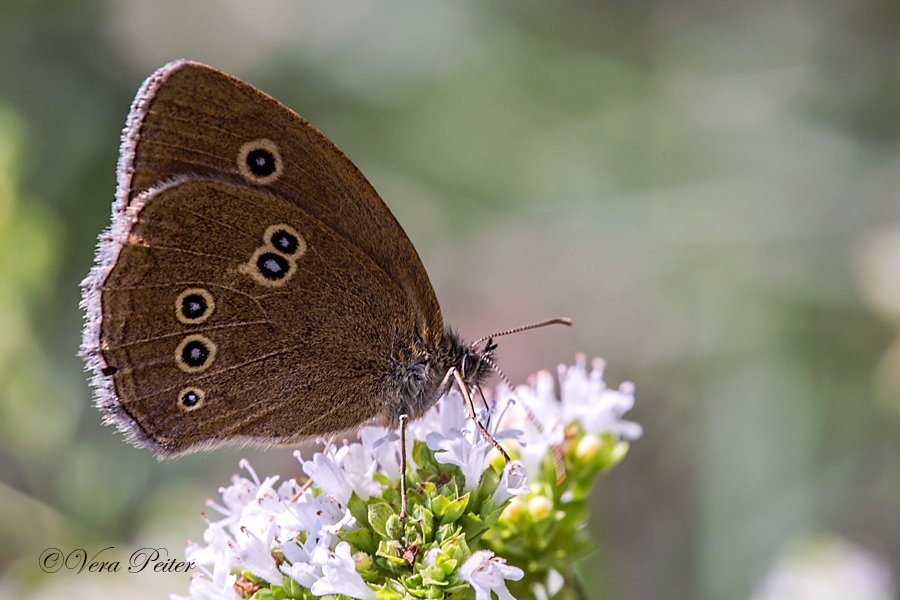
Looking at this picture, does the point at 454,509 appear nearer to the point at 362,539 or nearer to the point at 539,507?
the point at 362,539

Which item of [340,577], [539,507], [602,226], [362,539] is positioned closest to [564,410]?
[539,507]

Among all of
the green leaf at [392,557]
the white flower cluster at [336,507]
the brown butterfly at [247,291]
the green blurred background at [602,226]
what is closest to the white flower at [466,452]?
the white flower cluster at [336,507]

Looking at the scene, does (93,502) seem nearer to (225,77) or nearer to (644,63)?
(225,77)

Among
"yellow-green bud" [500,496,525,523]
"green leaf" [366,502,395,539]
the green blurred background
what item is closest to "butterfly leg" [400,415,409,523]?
"green leaf" [366,502,395,539]

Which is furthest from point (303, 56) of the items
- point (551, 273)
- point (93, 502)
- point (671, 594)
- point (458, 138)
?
point (671, 594)

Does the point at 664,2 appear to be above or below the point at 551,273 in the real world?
above

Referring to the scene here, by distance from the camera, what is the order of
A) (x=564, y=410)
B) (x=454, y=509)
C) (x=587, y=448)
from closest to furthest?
(x=454, y=509) → (x=587, y=448) → (x=564, y=410)
